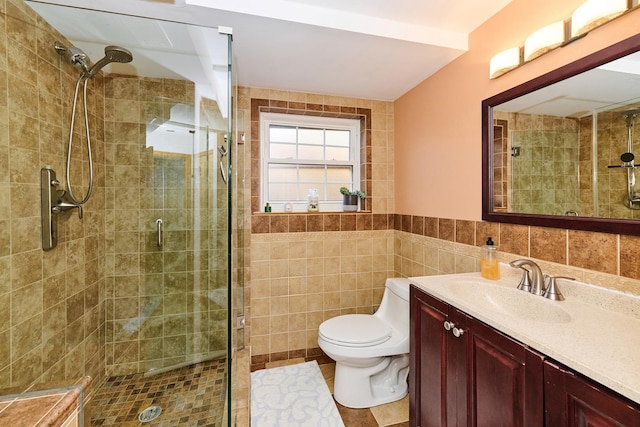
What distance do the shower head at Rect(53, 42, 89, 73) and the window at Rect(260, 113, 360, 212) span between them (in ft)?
3.82

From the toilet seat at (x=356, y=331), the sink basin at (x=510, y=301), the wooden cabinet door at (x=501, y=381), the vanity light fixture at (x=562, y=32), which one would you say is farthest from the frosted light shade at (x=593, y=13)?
the toilet seat at (x=356, y=331)

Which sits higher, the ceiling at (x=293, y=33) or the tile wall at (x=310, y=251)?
the ceiling at (x=293, y=33)

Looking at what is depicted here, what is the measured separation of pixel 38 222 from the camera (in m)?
1.33

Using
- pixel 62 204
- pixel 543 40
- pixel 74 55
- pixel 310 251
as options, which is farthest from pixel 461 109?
pixel 62 204

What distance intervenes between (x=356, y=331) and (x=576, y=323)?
117 centimetres

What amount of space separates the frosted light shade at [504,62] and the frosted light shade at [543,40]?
0.06m

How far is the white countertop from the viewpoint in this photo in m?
0.65

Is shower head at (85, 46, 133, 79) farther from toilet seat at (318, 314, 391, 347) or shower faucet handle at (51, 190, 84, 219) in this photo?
toilet seat at (318, 314, 391, 347)

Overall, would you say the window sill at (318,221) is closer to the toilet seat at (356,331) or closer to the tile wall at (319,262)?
the tile wall at (319,262)

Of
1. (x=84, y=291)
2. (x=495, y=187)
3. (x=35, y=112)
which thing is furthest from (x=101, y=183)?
(x=495, y=187)

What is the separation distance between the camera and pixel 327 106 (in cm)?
236

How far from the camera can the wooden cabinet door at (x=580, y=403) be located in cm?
60

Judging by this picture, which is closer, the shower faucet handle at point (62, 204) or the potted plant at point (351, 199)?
the shower faucet handle at point (62, 204)

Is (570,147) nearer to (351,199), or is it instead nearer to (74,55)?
(351,199)
